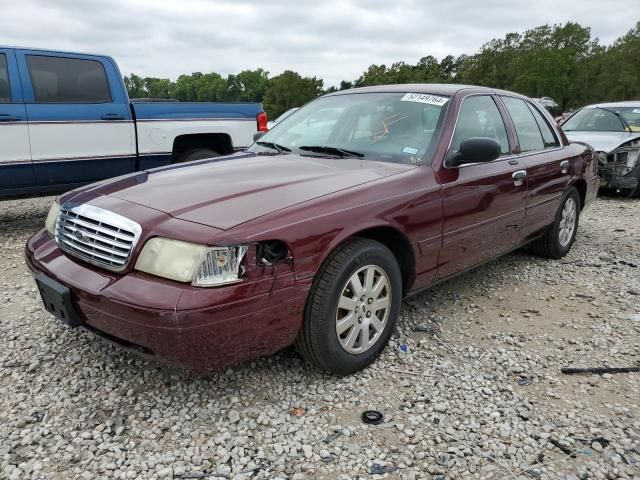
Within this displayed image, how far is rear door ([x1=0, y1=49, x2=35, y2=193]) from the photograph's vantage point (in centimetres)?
529

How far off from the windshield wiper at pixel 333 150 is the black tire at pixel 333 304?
80 cm

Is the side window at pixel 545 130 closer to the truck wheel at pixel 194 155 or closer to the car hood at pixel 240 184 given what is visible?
the car hood at pixel 240 184

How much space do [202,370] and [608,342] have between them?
8.61 feet

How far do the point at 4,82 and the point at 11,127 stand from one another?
1.55 ft

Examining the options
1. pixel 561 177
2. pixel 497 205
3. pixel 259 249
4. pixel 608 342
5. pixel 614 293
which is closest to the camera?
pixel 259 249

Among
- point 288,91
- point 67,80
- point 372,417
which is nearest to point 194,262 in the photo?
point 372,417

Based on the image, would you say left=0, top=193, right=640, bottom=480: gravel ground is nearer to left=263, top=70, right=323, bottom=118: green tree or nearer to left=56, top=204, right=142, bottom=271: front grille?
left=56, top=204, right=142, bottom=271: front grille

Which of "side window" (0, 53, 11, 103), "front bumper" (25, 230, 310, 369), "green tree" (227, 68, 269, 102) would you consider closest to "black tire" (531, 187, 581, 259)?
"front bumper" (25, 230, 310, 369)

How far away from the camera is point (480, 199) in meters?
3.50

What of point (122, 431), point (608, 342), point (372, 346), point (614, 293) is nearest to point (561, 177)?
point (614, 293)

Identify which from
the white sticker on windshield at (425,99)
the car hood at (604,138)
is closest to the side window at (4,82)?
the white sticker on windshield at (425,99)

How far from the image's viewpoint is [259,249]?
2305 millimetres

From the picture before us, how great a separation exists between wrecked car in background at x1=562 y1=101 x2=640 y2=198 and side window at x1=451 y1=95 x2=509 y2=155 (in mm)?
4797

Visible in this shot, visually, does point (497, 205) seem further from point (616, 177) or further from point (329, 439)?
point (616, 177)
